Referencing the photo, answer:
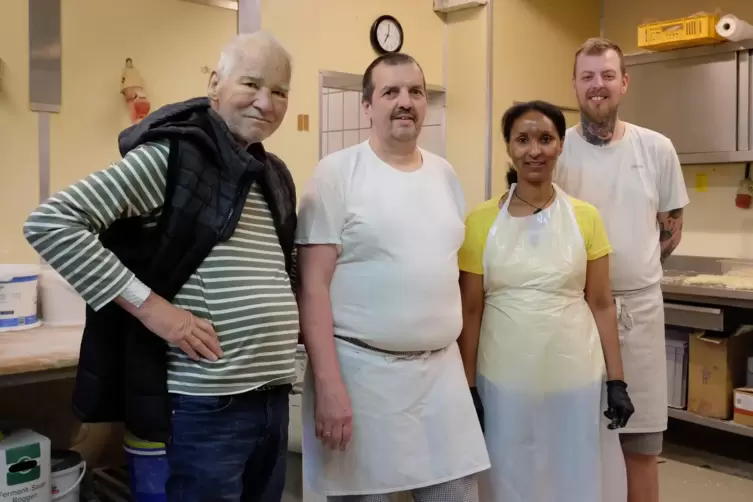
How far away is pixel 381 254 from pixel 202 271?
40 centimetres

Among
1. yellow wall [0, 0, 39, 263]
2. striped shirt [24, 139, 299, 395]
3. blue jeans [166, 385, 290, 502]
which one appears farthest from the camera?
yellow wall [0, 0, 39, 263]

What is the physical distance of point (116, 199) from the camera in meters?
1.19

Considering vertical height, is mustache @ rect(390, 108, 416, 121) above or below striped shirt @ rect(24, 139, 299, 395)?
above

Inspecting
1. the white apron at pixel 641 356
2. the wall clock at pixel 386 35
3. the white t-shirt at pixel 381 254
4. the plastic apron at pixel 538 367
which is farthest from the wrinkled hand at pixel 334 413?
the wall clock at pixel 386 35

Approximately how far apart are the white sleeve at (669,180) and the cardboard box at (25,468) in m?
1.91

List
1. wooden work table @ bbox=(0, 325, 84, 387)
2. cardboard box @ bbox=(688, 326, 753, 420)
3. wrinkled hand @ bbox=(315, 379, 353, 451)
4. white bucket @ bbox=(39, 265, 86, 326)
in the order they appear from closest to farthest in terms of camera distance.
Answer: wrinkled hand @ bbox=(315, 379, 353, 451) → wooden work table @ bbox=(0, 325, 84, 387) → white bucket @ bbox=(39, 265, 86, 326) → cardboard box @ bbox=(688, 326, 753, 420)

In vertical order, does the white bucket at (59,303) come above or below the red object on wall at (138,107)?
below

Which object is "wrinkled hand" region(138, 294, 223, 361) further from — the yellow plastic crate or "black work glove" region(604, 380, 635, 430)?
the yellow plastic crate

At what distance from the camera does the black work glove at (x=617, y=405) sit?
1769mm

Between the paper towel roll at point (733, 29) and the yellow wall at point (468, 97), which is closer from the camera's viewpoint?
the paper towel roll at point (733, 29)

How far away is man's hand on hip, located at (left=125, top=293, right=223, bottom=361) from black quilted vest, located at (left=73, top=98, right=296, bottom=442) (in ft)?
0.15

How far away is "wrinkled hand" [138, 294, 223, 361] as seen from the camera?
1202 mm

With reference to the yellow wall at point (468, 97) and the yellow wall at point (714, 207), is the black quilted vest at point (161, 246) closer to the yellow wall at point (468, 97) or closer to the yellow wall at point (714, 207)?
the yellow wall at point (468, 97)

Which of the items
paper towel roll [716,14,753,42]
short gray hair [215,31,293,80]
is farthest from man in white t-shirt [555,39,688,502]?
paper towel roll [716,14,753,42]
